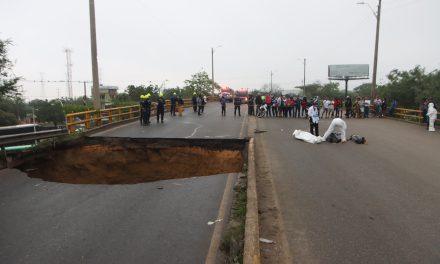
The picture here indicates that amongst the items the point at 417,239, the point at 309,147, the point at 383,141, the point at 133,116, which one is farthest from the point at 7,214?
the point at 133,116

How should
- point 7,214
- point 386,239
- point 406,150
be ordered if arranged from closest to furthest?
point 386,239 < point 7,214 < point 406,150

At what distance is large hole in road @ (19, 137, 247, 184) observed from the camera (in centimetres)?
1202

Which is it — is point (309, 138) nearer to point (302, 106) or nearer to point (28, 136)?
point (28, 136)

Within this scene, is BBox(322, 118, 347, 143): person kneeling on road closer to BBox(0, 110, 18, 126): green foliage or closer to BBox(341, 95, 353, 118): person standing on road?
BBox(341, 95, 353, 118): person standing on road

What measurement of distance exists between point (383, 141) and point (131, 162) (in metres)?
9.52

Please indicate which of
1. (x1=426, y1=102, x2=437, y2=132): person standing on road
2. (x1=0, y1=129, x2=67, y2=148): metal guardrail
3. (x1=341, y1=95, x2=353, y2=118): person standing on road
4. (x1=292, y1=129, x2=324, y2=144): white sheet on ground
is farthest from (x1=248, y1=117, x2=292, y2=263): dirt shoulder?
(x1=341, y1=95, x2=353, y2=118): person standing on road

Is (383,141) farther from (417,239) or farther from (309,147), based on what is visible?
(417,239)

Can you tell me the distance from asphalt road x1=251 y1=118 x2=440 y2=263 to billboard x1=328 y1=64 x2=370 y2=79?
68.6 meters

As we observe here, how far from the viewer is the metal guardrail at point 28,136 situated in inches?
444

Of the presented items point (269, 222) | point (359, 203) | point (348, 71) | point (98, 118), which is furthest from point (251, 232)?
point (348, 71)

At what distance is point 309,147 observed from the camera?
43.9 feet

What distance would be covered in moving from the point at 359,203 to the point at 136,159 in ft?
28.6

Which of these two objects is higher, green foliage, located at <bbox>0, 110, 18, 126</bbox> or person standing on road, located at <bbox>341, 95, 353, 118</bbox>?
person standing on road, located at <bbox>341, 95, 353, 118</bbox>

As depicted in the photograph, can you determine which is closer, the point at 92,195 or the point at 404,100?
the point at 92,195
